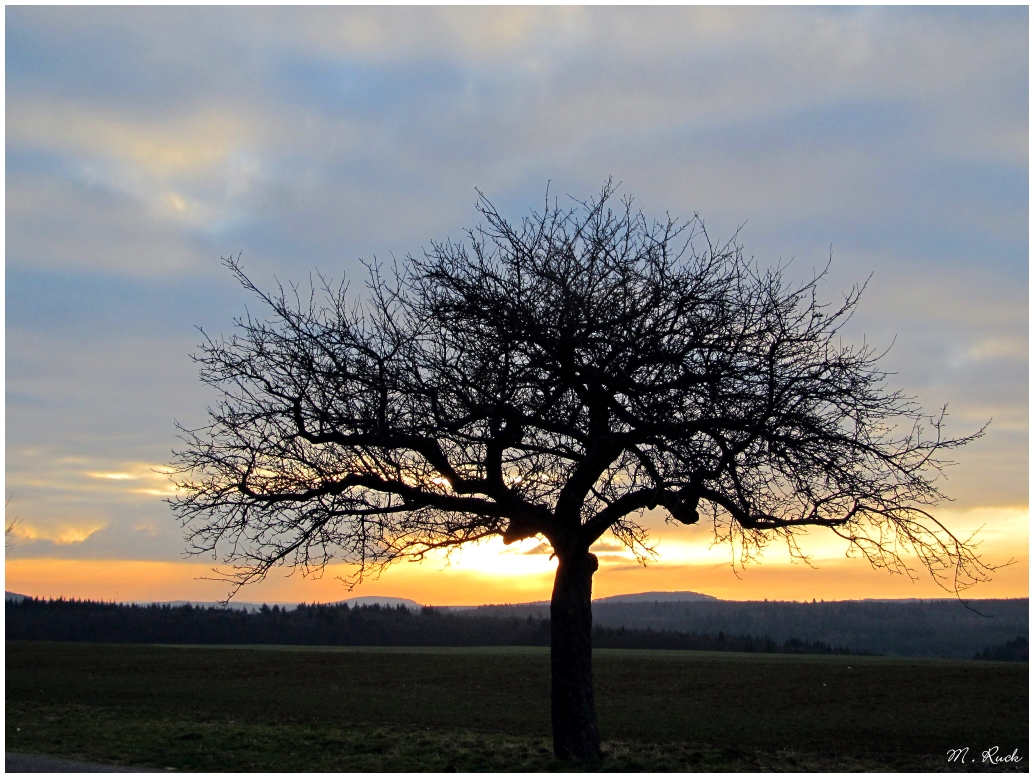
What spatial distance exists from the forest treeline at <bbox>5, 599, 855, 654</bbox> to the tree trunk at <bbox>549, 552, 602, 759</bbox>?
74613 mm

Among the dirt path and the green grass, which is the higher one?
the dirt path

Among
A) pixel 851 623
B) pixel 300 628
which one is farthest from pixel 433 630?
pixel 851 623

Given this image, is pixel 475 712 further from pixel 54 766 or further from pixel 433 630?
pixel 433 630

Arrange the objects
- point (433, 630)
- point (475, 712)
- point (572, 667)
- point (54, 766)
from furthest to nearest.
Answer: point (433, 630) < point (475, 712) < point (572, 667) < point (54, 766)

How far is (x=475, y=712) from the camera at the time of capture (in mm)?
31422

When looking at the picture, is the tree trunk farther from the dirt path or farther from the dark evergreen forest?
the dark evergreen forest

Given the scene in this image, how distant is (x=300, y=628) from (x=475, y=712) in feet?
244

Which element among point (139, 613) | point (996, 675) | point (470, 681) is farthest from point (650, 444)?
point (139, 613)

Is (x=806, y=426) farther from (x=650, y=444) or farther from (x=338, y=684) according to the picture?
(x=338, y=684)

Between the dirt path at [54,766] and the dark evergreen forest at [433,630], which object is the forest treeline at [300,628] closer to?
the dark evergreen forest at [433,630]

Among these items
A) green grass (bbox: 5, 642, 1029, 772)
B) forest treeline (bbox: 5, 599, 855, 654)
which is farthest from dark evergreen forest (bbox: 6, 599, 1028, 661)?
green grass (bbox: 5, 642, 1029, 772)

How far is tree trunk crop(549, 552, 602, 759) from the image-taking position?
12.5 m

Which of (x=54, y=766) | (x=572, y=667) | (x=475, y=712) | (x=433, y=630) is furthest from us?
(x=433, y=630)

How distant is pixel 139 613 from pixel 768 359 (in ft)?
369
